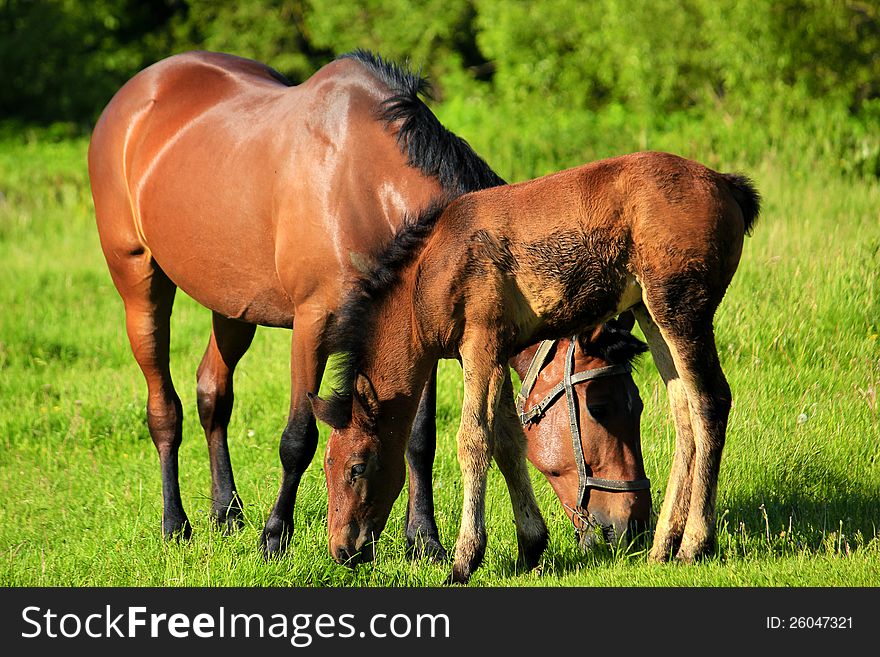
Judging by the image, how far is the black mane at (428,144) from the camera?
187 inches

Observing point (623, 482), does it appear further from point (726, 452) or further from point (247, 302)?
point (247, 302)

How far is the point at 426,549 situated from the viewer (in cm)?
522

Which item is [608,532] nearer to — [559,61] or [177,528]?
[177,528]

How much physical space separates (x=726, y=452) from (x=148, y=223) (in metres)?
3.52

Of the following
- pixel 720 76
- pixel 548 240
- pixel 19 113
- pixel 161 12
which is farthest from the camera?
pixel 161 12

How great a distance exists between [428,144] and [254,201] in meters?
1.07

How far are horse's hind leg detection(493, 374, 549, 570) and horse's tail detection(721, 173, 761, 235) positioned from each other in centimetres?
120

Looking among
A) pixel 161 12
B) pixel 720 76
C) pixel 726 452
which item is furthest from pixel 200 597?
pixel 161 12

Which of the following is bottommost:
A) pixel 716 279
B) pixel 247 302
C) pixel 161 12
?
pixel 247 302

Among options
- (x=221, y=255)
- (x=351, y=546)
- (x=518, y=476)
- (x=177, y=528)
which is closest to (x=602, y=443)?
(x=518, y=476)

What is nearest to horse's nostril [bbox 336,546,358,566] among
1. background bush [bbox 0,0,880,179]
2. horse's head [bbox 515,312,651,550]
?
horse's head [bbox 515,312,651,550]

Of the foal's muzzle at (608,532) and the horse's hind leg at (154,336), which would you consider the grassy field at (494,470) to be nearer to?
the foal's muzzle at (608,532)

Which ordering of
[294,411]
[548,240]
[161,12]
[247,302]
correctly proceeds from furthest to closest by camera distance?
[161,12]
[247,302]
[294,411]
[548,240]

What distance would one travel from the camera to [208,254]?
18.5 ft
